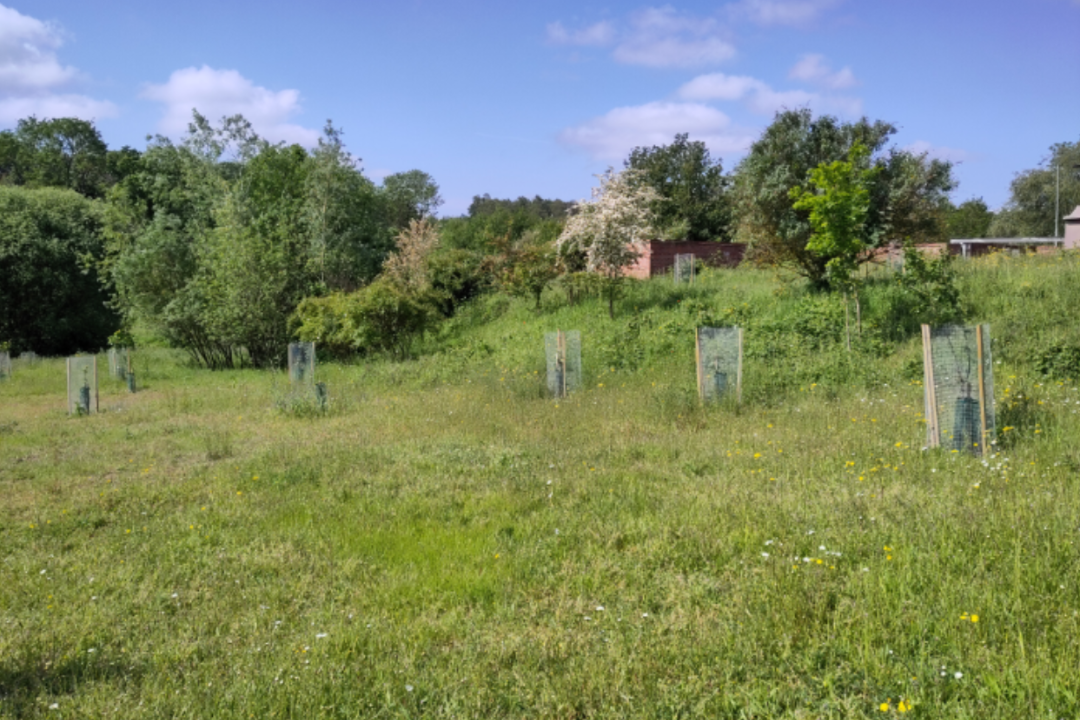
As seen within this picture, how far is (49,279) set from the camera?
103 ft

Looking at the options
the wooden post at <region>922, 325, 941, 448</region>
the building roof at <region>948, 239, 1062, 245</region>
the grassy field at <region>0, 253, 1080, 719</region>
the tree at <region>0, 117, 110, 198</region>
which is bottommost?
the grassy field at <region>0, 253, 1080, 719</region>

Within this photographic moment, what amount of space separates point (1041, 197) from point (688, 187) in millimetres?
26074

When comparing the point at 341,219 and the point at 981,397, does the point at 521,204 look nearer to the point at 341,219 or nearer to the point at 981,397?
the point at 341,219

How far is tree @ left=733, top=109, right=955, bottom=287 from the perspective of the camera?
15789mm

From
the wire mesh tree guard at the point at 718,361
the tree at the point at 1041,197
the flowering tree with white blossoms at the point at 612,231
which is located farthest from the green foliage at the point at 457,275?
the tree at the point at 1041,197

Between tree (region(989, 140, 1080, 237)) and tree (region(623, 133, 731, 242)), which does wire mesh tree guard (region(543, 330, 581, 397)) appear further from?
tree (region(989, 140, 1080, 237))

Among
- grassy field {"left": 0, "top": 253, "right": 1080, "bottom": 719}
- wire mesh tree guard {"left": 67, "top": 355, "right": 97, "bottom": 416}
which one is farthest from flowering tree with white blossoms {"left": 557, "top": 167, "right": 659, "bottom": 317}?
wire mesh tree guard {"left": 67, "top": 355, "right": 97, "bottom": 416}

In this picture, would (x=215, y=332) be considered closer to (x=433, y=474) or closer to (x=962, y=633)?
(x=433, y=474)

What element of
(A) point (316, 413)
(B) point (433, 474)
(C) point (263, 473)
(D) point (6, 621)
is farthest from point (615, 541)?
(A) point (316, 413)

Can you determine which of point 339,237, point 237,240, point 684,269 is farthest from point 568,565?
point 339,237

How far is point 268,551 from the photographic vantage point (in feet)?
17.7

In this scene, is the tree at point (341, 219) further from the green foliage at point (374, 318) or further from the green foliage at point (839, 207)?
the green foliage at point (839, 207)

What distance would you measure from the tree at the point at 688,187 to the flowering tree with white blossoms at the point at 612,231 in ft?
49.0

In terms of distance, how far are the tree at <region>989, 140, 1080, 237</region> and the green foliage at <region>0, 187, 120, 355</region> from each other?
5190 centimetres
